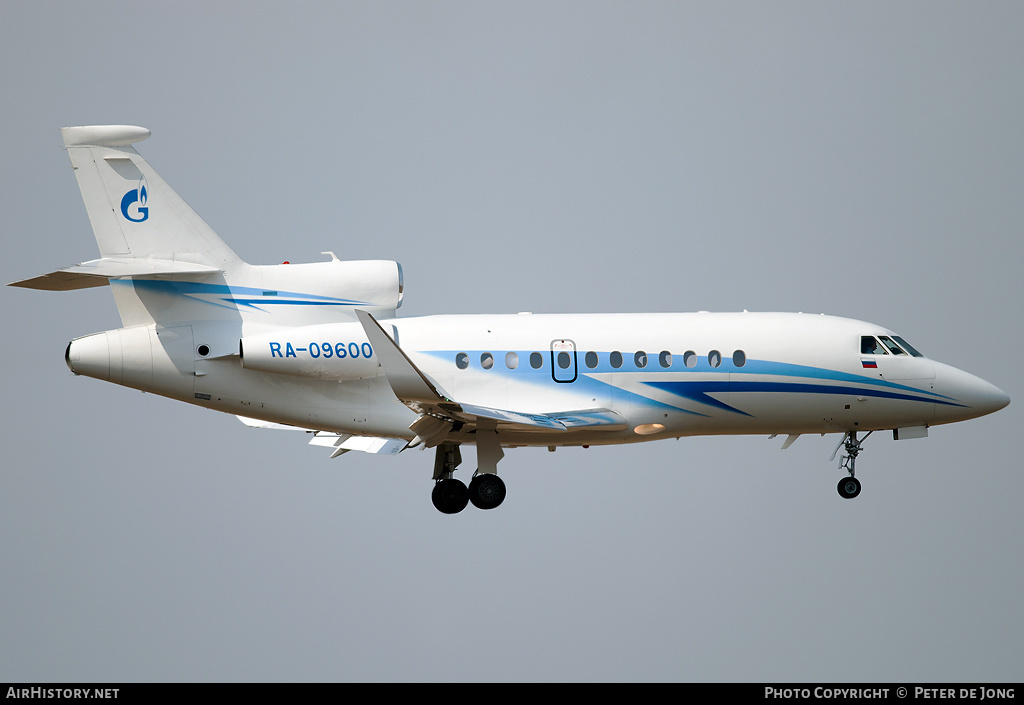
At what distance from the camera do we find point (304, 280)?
81.6 feet

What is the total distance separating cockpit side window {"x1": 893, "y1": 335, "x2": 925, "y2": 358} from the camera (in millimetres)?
26266

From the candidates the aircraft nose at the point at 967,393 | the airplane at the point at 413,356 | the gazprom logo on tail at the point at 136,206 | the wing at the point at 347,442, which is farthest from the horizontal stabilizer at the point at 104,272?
the aircraft nose at the point at 967,393

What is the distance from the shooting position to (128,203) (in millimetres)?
24328

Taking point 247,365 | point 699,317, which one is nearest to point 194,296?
point 247,365

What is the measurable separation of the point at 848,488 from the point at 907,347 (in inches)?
124

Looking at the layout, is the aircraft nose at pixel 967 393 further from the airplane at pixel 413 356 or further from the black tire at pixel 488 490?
the black tire at pixel 488 490

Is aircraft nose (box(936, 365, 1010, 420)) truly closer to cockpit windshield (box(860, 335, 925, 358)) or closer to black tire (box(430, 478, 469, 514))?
cockpit windshield (box(860, 335, 925, 358))

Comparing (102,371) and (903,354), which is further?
(903,354)

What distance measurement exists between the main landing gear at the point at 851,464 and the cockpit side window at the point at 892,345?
1882mm

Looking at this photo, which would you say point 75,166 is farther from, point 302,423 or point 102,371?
point 302,423

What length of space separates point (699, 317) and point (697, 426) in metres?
2.15

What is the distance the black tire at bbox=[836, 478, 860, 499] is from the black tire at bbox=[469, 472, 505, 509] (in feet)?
24.1

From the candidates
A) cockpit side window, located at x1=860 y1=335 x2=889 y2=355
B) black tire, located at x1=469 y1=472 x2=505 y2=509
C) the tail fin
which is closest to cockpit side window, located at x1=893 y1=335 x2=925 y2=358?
cockpit side window, located at x1=860 y1=335 x2=889 y2=355

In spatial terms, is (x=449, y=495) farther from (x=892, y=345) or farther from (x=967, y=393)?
(x=967, y=393)
